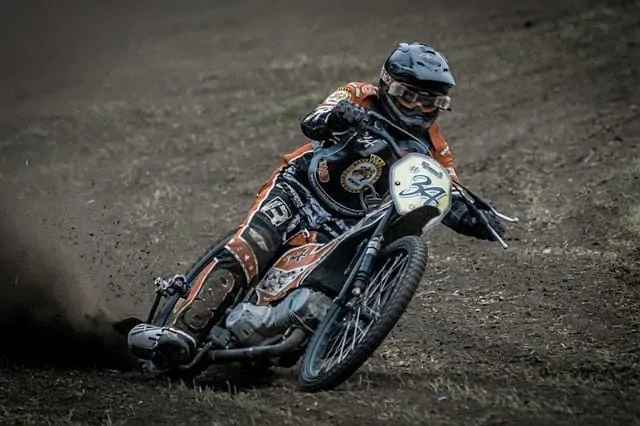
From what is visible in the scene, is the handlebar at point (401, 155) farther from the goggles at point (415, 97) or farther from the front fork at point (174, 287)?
the front fork at point (174, 287)

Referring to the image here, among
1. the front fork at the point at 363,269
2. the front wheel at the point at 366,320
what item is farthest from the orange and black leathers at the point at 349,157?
the front wheel at the point at 366,320

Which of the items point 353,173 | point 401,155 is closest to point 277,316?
point 353,173

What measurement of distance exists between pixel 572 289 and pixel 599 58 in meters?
9.58

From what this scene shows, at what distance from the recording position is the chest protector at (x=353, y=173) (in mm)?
6543

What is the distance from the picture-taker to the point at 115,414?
223 inches

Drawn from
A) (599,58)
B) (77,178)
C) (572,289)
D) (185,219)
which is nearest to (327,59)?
(599,58)

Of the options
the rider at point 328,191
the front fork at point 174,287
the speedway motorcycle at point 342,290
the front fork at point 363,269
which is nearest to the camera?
the speedway motorcycle at point 342,290

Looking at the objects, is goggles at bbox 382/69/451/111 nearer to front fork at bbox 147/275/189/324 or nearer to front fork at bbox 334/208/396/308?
front fork at bbox 334/208/396/308

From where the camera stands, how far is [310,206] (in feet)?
22.3

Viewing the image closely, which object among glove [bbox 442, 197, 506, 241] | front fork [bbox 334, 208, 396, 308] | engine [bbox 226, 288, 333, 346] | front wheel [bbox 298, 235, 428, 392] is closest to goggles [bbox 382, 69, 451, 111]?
glove [bbox 442, 197, 506, 241]

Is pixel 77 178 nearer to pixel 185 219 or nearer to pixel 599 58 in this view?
pixel 185 219

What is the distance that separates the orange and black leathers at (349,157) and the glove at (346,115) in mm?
101

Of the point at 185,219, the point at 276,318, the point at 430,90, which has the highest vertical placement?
the point at 430,90

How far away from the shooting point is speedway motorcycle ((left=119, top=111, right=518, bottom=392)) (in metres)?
5.76
